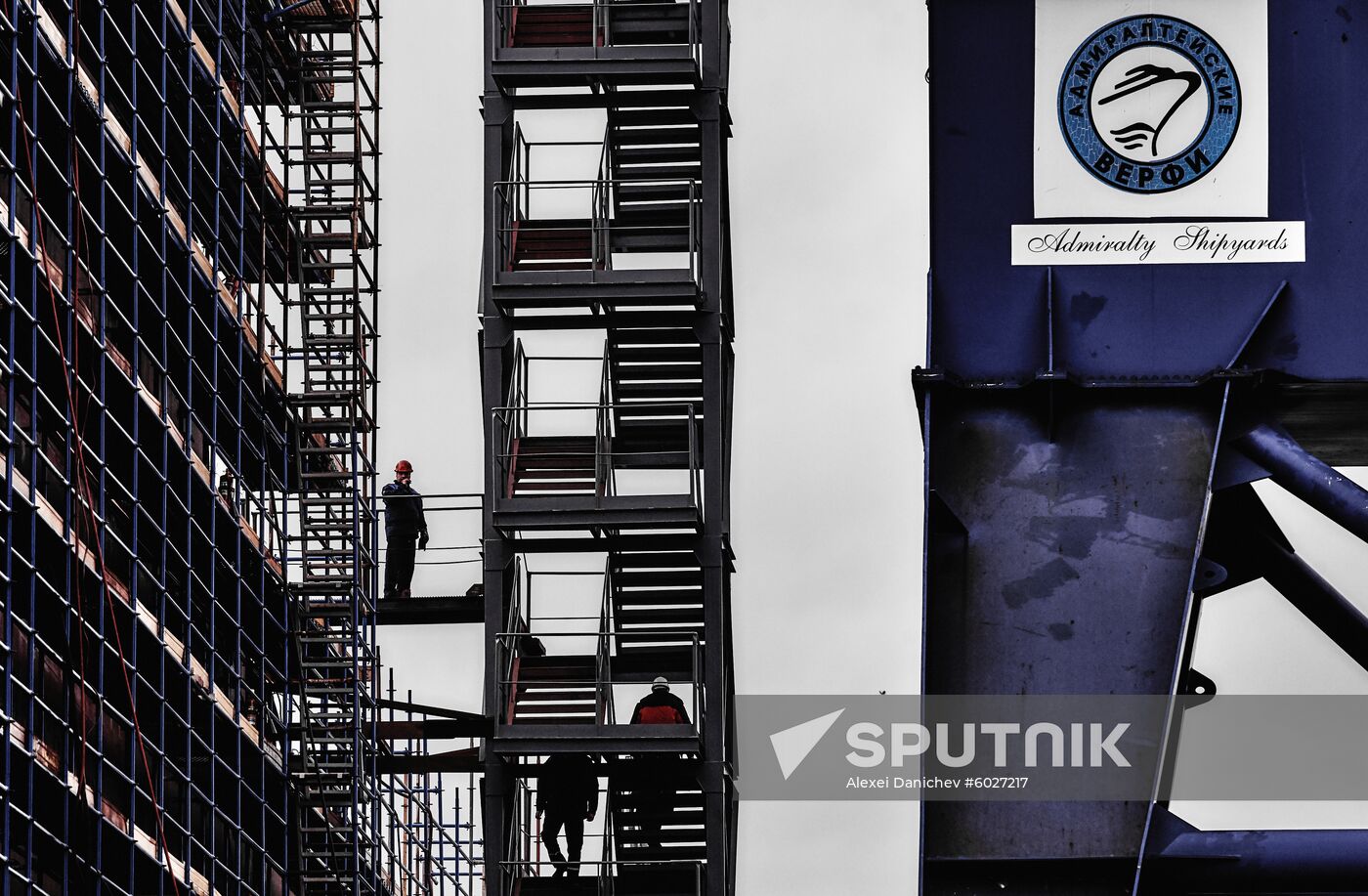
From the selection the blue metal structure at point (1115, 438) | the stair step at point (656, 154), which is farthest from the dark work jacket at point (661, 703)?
the blue metal structure at point (1115, 438)

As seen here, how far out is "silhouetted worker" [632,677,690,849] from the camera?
27.0 metres

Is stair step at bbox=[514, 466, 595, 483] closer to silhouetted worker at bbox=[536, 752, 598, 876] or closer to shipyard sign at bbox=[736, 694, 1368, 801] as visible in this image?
silhouetted worker at bbox=[536, 752, 598, 876]

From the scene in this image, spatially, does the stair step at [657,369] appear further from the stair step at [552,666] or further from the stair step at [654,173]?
the stair step at [552,666]

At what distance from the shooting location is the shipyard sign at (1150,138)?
51.0 feet

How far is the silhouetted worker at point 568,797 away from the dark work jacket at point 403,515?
12.9 ft

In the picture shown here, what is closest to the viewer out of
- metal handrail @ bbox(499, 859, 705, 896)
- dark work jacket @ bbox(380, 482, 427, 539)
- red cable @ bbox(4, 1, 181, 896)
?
red cable @ bbox(4, 1, 181, 896)

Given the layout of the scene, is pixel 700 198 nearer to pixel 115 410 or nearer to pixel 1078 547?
pixel 115 410

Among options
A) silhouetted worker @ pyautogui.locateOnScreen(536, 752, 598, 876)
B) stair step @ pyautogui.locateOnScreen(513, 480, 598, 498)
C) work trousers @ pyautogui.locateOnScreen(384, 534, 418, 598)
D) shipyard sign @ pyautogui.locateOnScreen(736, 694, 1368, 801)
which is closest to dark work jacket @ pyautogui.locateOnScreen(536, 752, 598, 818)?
silhouetted worker @ pyautogui.locateOnScreen(536, 752, 598, 876)

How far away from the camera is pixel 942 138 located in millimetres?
15680

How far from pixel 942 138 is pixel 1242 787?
4.12 m

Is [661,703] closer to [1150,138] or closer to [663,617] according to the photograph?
[663,617]

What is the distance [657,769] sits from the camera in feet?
90.5

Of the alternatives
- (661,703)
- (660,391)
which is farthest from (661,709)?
(660,391)

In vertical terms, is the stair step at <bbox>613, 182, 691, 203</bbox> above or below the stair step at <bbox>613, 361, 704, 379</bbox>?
above
